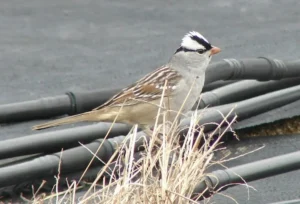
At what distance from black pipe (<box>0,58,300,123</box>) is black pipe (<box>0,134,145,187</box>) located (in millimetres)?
622

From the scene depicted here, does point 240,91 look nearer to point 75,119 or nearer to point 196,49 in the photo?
point 196,49

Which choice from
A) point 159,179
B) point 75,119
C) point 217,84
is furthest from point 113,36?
point 159,179

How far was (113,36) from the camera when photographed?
9.98 m

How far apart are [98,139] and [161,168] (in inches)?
82.7

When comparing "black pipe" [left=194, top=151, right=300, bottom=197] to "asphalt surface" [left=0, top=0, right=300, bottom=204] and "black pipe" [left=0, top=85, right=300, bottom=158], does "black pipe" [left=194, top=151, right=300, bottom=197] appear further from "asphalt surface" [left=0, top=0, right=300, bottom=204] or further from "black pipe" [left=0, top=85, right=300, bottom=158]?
"asphalt surface" [left=0, top=0, right=300, bottom=204]

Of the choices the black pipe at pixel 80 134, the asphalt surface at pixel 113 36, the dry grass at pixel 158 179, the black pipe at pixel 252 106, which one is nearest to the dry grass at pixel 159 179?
the dry grass at pixel 158 179

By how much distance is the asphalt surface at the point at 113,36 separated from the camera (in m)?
9.08

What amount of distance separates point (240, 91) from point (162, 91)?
4.37 feet

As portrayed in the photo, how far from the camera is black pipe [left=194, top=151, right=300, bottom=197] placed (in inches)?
241

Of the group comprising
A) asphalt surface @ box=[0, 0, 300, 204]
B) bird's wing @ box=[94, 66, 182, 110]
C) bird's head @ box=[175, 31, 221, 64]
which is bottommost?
asphalt surface @ box=[0, 0, 300, 204]

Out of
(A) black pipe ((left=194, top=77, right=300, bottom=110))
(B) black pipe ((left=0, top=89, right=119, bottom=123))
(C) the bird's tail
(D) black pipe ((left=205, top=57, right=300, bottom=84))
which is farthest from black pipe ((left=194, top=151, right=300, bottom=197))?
(B) black pipe ((left=0, top=89, right=119, bottom=123))

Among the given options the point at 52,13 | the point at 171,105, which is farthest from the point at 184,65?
the point at 52,13

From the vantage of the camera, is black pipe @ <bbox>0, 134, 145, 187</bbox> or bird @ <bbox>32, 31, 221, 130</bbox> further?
bird @ <bbox>32, 31, 221, 130</bbox>

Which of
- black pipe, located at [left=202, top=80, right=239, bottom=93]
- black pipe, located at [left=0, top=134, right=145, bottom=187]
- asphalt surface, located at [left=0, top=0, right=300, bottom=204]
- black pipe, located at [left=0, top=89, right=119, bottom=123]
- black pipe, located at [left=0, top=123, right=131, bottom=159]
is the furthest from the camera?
asphalt surface, located at [left=0, top=0, right=300, bottom=204]
